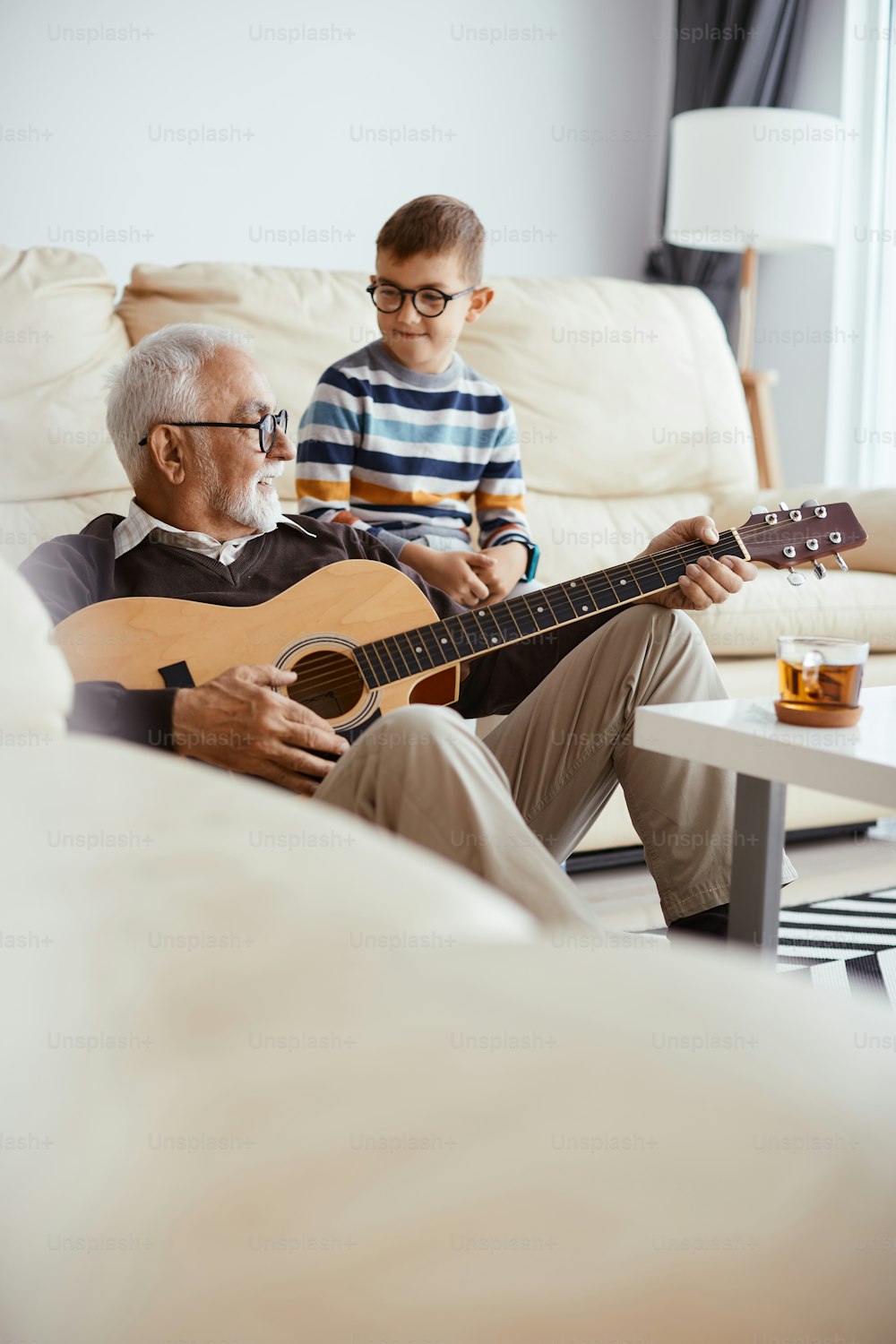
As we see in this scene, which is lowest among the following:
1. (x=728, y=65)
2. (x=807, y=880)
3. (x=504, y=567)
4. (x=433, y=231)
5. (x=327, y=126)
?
(x=807, y=880)

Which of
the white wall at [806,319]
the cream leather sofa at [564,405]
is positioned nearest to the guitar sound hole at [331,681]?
the cream leather sofa at [564,405]

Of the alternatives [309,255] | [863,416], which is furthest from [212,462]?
[863,416]

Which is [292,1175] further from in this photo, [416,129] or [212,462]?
[416,129]

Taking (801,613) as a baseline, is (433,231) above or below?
above

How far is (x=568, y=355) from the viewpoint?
9.14ft

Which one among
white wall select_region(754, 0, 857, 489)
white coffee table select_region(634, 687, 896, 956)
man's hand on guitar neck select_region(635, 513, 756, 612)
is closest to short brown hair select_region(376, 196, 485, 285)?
man's hand on guitar neck select_region(635, 513, 756, 612)

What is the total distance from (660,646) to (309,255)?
2.69 meters

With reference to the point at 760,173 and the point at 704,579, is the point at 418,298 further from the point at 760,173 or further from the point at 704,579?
the point at 760,173

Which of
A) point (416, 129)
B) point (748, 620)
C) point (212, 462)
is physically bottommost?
point (748, 620)

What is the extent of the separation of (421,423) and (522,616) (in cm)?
76

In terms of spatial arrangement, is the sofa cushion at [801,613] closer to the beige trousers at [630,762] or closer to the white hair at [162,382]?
the beige trousers at [630,762]

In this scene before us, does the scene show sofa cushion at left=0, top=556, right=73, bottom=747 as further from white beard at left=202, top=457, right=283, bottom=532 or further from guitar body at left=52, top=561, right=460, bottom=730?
white beard at left=202, top=457, right=283, bottom=532

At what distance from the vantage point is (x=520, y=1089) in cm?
33

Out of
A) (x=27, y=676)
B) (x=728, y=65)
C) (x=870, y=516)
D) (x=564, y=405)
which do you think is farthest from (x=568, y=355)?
(x=27, y=676)
